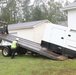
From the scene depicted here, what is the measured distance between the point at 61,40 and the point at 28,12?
50.9 metres

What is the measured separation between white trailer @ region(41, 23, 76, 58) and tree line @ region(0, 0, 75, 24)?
37.0 metres

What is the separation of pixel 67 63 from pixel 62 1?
203 feet

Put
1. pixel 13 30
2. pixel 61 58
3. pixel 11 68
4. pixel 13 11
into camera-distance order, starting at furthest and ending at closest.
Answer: pixel 13 11 < pixel 13 30 < pixel 61 58 < pixel 11 68

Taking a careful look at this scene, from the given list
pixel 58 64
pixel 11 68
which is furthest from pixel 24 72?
pixel 58 64

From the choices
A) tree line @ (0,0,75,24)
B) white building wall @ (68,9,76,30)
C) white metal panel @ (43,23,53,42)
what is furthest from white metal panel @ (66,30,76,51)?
tree line @ (0,0,75,24)

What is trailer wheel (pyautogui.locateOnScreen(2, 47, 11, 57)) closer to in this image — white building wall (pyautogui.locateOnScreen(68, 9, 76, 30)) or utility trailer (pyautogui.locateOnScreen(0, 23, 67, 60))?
utility trailer (pyautogui.locateOnScreen(0, 23, 67, 60))

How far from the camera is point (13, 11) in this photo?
6319 cm

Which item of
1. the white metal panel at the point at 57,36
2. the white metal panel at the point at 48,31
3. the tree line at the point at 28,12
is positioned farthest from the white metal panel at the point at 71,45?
the tree line at the point at 28,12

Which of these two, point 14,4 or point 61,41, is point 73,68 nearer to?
point 61,41

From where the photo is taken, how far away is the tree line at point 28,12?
5647 cm

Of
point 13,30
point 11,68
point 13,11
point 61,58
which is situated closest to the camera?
point 11,68

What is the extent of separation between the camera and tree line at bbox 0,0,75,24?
185 feet

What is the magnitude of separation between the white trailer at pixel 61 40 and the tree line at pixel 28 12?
3703 cm


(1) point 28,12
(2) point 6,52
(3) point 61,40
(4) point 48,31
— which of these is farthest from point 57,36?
(1) point 28,12
